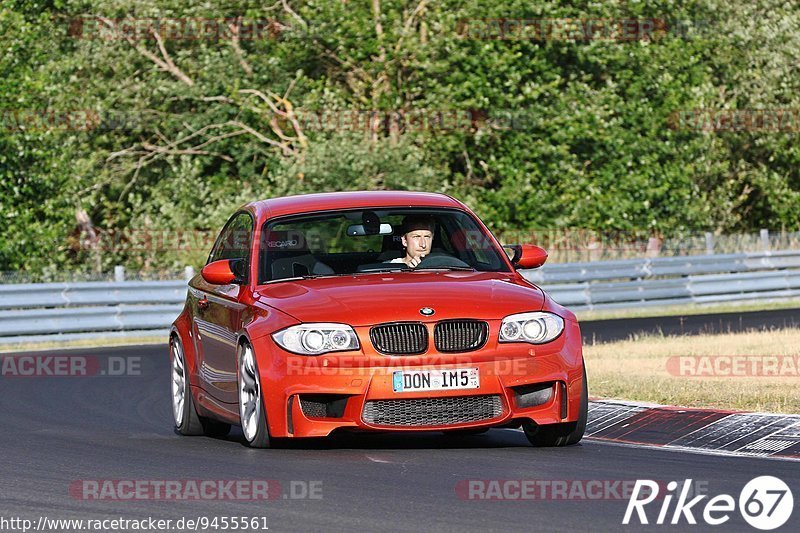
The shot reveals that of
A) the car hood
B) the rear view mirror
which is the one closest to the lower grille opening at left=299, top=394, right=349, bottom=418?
the car hood

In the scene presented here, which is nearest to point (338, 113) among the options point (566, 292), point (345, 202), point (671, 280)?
point (566, 292)

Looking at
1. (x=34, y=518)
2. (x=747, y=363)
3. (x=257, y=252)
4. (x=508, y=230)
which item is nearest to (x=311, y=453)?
(x=257, y=252)

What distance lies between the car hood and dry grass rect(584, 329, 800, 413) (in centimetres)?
265

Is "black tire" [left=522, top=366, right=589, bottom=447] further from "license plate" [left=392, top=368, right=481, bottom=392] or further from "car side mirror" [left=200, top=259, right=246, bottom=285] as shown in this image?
"car side mirror" [left=200, top=259, right=246, bottom=285]

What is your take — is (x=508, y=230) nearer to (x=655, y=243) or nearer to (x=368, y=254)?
(x=655, y=243)

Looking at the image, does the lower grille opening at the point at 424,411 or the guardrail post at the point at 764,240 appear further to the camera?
the guardrail post at the point at 764,240

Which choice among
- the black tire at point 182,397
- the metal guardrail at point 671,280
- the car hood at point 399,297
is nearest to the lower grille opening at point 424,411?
the car hood at point 399,297

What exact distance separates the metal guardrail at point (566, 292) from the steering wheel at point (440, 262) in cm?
1546

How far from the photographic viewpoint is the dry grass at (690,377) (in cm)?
1261

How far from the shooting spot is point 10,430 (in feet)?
40.4

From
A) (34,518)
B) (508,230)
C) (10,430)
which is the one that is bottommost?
(508,230)

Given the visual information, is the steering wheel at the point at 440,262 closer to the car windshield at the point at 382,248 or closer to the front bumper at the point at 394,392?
the car windshield at the point at 382,248

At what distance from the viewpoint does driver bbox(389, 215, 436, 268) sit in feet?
36.7

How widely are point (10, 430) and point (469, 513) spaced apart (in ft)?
18.8
